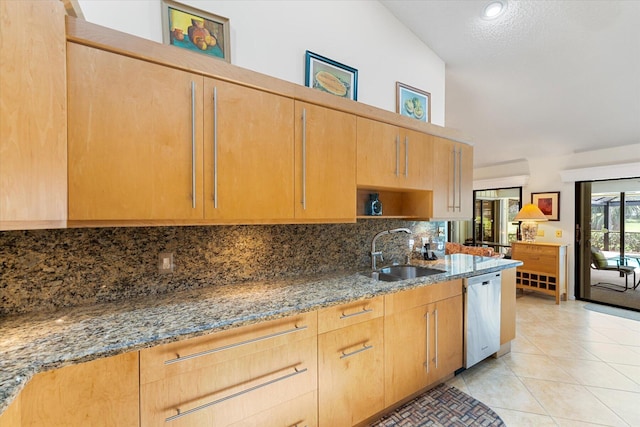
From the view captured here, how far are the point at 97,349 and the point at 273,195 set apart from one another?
1.04 meters

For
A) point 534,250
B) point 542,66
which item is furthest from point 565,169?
point 542,66

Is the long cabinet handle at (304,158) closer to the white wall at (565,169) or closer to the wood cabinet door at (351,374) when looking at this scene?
the wood cabinet door at (351,374)

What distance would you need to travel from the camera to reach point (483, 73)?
330 cm

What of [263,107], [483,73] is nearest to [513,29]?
[483,73]

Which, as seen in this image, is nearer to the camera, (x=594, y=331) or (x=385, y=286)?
(x=385, y=286)

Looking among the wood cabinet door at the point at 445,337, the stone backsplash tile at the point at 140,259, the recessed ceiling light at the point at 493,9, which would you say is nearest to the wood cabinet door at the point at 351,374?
the wood cabinet door at the point at 445,337

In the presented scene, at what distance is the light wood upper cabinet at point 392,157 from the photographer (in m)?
2.12

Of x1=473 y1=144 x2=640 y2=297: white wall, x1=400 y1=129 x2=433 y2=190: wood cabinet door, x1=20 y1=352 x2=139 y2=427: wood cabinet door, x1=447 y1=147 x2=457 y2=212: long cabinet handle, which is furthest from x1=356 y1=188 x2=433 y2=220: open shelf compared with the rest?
x1=473 y1=144 x2=640 y2=297: white wall

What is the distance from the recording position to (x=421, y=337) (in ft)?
6.70

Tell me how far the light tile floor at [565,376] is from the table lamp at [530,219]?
160cm

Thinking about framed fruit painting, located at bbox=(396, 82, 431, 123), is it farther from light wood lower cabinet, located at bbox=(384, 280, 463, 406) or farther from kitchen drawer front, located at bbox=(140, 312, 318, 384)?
kitchen drawer front, located at bbox=(140, 312, 318, 384)

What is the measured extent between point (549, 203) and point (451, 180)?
328cm

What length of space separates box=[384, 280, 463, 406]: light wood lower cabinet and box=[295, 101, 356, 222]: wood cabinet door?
27.7 inches

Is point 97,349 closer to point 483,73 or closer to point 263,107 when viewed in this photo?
point 263,107
